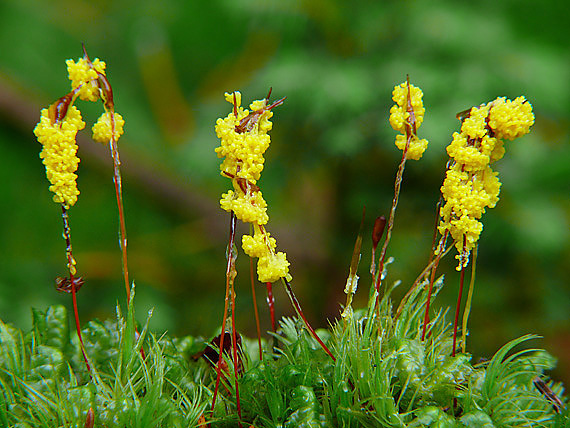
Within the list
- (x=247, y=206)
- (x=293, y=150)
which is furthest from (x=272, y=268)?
(x=293, y=150)

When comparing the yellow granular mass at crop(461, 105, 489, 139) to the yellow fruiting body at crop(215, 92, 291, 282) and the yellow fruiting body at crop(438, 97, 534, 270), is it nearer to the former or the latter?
the yellow fruiting body at crop(438, 97, 534, 270)

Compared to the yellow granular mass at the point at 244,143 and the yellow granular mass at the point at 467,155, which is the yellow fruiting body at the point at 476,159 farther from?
the yellow granular mass at the point at 244,143

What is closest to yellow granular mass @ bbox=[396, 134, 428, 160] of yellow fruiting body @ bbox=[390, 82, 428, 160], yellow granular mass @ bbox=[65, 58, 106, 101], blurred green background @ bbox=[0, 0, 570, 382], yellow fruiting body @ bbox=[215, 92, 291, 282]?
yellow fruiting body @ bbox=[390, 82, 428, 160]

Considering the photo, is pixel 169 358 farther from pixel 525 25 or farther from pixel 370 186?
pixel 525 25

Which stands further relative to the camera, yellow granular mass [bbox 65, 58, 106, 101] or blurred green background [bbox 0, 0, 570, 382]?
blurred green background [bbox 0, 0, 570, 382]

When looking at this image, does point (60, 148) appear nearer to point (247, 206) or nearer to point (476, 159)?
point (247, 206)

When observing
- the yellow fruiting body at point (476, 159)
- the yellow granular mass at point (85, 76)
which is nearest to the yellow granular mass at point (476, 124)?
the yellow fruiting body at point (476, 159)

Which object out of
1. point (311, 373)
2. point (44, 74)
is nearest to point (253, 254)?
point (311, 373)
